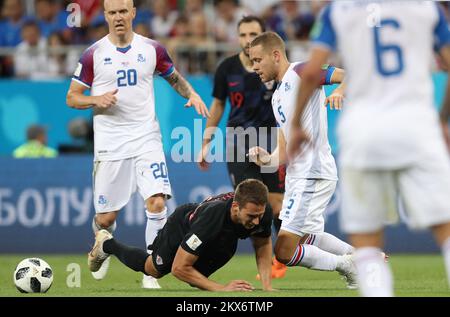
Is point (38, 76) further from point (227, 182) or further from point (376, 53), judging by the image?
point (376, 53)

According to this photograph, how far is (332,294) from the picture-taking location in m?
8.88

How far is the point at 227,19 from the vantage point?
17.9 meters

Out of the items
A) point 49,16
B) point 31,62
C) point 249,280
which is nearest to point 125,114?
point 249,280

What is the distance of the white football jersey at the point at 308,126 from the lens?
31.4ft

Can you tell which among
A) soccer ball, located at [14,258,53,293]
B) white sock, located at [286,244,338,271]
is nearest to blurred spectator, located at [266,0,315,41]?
white sock, located at [286,244,338,271]

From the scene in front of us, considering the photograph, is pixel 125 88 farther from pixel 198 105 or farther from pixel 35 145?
pixel 35 145

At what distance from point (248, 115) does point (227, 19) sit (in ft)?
20.4

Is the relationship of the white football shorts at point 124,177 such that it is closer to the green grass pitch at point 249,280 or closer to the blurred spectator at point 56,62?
the green grass pitch at point 249,280

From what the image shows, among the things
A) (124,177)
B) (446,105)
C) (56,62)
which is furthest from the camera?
(56,62)

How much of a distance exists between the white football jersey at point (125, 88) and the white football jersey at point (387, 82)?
4.63 meters

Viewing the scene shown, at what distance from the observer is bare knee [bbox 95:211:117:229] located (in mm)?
10953

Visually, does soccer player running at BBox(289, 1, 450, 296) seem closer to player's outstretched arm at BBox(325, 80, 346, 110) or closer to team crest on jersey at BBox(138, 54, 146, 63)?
player's outstretched arm at BBox(325, 80, 346, 110)

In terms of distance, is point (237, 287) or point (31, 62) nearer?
point (237, 287)
